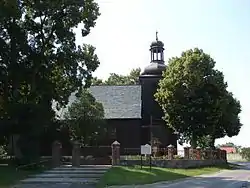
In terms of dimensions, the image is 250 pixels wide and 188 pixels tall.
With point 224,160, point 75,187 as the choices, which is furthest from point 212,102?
point 75,187

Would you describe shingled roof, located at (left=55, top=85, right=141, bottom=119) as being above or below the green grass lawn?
above

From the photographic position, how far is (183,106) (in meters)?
49.8

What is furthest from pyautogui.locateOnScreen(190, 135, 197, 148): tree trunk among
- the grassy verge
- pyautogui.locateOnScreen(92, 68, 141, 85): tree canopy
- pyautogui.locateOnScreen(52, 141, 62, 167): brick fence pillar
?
pyautogui.locateOnScreen(92, 68, 141, 85): tree canopy

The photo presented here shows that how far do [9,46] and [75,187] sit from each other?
15113 mm

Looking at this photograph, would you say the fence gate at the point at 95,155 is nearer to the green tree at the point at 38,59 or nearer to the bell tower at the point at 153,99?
the green tree at the point at 38,59

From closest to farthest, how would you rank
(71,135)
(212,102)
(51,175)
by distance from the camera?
(51,175) → (71,135) → (212,102)

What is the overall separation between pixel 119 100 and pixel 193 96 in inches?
344

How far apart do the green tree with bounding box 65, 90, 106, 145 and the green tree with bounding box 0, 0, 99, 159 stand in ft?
13.1

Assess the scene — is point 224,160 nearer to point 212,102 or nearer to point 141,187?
point 212,102

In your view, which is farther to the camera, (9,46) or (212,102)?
(212,102)

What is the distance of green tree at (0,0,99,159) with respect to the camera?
36.5 metres

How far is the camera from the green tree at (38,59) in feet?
120

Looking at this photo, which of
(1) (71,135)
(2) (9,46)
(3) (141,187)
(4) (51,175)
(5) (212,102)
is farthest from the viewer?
(5) (212,102)

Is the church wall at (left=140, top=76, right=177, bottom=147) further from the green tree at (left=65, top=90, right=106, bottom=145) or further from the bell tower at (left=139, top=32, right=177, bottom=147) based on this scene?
the green tree at (left=65, top=90, right=106, bottom=145)
